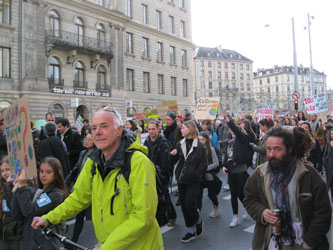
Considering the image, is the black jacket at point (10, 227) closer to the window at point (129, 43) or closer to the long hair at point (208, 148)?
the long hair at point (208, 148)

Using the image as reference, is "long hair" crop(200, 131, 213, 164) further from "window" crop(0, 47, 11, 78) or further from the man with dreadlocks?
"window" crop(0, 47, 11, 78)

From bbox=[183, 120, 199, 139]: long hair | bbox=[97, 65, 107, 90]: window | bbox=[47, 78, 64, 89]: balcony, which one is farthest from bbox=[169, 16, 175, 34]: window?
bbox=[183, 120, 199, 139]: long hair

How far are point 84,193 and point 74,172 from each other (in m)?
2.98

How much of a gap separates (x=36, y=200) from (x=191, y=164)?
2.63 m

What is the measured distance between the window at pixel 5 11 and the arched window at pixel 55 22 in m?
3.20

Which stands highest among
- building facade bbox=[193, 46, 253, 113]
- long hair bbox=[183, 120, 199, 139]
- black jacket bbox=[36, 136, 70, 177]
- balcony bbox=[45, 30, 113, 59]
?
building facade bbox=[193, 46, 253, 113]

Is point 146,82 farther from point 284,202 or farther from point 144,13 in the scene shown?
point 284,202

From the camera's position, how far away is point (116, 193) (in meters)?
2.13

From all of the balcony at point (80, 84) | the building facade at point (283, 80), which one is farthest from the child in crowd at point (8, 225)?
the building facade at point (283, 80)

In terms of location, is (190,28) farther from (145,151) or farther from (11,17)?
(145,151)

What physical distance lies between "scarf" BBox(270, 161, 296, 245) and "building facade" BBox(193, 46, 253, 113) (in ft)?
286

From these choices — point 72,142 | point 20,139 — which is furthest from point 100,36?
point 20,139

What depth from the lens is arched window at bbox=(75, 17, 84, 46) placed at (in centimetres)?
2638

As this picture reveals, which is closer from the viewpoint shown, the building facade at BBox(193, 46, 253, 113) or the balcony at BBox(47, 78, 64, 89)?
the balcony at BBox(47, 78, 64, 89)
